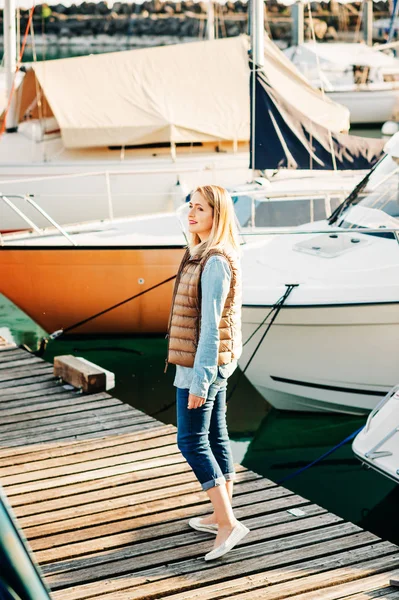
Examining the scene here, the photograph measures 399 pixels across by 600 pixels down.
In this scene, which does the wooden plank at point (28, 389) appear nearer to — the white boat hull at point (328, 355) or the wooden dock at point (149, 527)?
the wooden dock at point (149, 527)

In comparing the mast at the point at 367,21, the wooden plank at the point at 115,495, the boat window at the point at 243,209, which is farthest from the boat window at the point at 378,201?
the mast at the point at 367,21

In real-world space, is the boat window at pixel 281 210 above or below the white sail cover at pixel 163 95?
below

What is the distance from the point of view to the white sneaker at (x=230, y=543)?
14.1 ft

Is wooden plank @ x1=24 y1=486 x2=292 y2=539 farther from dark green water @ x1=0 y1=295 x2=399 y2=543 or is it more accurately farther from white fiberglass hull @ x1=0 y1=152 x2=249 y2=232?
white fiberglass hull @ x1=0 y1=152 x2=249 y2=232

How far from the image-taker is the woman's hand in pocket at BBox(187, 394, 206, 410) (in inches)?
156

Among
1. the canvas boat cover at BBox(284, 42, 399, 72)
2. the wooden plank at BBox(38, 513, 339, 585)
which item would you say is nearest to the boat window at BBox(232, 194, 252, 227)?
the wooden plank at BBox(38, 513, 339, 585)

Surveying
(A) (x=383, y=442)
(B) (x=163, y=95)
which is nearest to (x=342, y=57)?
(B) (x=163, y=95)

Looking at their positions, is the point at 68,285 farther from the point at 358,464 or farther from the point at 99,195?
the point at 358,464

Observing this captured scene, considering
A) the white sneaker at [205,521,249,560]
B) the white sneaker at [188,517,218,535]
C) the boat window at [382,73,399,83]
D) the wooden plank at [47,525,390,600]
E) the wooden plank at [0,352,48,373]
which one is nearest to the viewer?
the wooden plank at [47,525,390,600]

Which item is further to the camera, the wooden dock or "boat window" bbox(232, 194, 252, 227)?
"boat window" bbox(232, 194, 252, 227)

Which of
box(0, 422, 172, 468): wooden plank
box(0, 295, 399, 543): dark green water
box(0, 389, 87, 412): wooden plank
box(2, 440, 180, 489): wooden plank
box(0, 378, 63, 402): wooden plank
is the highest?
box(2, 440, 180, 489): wooden plank

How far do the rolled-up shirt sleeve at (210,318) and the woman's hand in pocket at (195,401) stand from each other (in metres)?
0.02

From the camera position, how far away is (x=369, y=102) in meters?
30.0

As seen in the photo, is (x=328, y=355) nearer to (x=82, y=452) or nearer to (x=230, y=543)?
(x=82, y=452)
